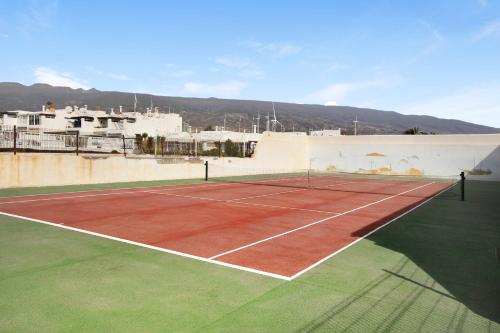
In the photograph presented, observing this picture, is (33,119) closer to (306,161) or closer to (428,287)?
(306,161)

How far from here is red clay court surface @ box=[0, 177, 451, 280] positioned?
8781 millimetres

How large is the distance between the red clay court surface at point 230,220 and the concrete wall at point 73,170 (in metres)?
4.13

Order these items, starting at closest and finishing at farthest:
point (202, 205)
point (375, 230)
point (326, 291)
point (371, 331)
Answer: point (371, 331) → point (326, 291) → point (375, 230) → point (202, 205)

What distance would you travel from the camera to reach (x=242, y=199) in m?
19.0

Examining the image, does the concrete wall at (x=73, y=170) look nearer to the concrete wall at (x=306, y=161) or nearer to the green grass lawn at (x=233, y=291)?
the concrete wall at (x=306, y=161)

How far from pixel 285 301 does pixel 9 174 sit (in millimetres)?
19770

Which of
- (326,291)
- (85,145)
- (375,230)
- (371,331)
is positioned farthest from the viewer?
(85,145)

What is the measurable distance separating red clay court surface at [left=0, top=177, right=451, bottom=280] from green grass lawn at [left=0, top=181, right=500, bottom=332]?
68 cm

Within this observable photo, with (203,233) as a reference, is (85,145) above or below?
above

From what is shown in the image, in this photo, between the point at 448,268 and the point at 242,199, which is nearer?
the point at 448,268

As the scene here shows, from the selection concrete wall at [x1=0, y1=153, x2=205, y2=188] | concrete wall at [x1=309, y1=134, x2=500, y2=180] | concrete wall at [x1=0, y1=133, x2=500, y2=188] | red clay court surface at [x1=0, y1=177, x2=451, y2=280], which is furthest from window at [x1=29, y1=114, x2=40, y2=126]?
red clay court surface at [x1=0, y1=177, x2=451, y2=280]

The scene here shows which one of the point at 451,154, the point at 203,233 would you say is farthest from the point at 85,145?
the point at 451,154

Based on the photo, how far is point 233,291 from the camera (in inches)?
251

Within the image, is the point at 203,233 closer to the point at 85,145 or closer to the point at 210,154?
the point at 85,145
